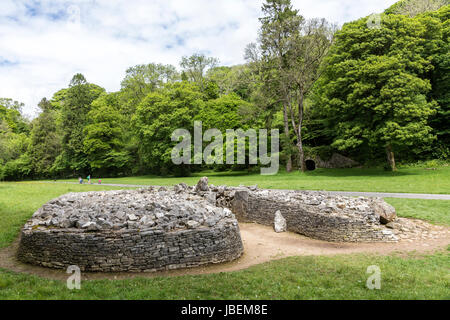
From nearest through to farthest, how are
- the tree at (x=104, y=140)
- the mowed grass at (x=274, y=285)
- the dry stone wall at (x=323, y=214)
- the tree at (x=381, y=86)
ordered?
the mowed grass at (x=274, y=285) → the dry stone wall at (x=323, y=214) → the tree at (x=381, y=86) → the tree at (x=104, y=140)

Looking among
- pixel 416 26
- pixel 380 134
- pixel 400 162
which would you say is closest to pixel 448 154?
pixel 400 162

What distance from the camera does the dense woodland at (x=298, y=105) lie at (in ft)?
87.7

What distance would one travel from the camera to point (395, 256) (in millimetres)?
9031

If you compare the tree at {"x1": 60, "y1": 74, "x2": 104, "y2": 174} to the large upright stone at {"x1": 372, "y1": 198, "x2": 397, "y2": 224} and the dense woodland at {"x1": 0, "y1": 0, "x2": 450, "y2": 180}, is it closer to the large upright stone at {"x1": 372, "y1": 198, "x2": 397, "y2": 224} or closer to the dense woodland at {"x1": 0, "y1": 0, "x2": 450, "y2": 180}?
the dense woodland at {"x1": 0, "y1": 0, "x2": 450, "y2": 180}

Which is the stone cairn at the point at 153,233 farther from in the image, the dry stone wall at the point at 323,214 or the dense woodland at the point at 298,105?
the dense woodland at the point at 298,105

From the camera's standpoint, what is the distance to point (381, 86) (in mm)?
26797

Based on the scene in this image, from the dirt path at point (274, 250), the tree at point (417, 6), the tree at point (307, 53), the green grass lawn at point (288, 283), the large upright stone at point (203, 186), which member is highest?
the tree at point (417, 6)

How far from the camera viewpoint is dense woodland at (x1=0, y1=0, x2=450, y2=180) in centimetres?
2673

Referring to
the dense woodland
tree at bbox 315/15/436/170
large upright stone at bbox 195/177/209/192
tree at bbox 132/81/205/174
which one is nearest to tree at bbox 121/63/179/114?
the dense woodland

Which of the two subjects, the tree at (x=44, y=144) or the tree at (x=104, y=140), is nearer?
the tree at (x=104, y=140)

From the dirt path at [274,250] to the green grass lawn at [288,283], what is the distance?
2.12 feet

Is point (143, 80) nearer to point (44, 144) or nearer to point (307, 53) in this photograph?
point (44, 144)

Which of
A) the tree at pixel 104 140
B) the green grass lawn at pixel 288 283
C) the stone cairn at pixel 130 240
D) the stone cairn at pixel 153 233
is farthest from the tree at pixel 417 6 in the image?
the tree at pixel 104 140

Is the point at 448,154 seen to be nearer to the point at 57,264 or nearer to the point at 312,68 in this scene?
the point at 312,68
